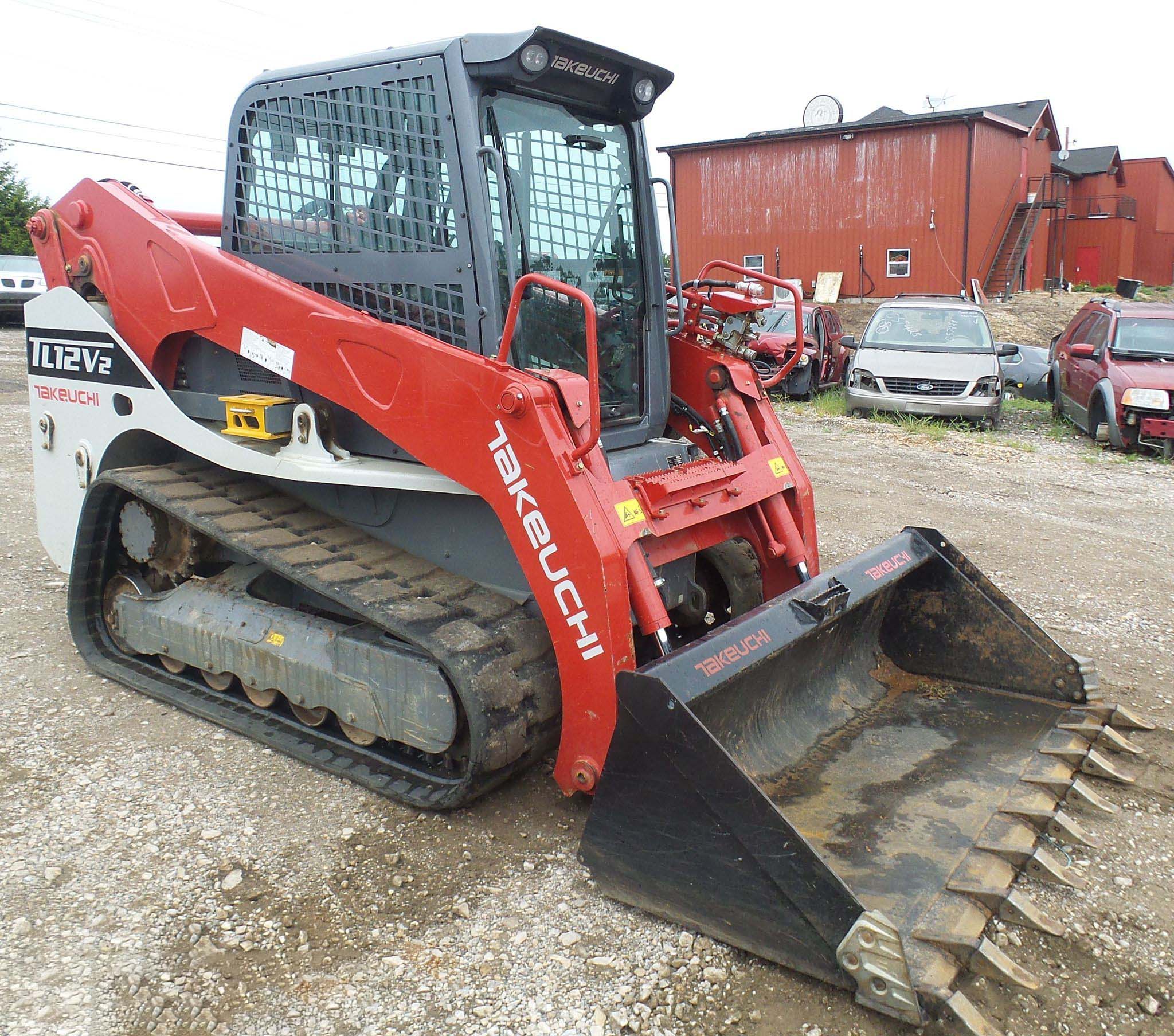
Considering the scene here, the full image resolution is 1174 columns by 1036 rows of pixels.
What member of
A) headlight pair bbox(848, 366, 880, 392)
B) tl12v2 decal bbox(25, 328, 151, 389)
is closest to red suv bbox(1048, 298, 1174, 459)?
headlight pair bbox(848, 366, 880, 392)

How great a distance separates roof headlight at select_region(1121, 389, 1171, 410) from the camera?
35.7 feet

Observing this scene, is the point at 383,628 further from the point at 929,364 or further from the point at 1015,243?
the point at 1015,243

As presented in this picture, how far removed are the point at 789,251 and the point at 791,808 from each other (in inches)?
1062

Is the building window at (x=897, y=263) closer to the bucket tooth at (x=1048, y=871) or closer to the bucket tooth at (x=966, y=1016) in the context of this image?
the bucket tooth at (x=1048, y=871)

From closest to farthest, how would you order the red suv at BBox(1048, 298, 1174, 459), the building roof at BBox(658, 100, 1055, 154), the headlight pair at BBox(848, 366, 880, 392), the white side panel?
the white side panel
the red suv at BBox(1048, 298, 1174, 459)
the headlight pair at BBox(848, 366, 880, 392)
the building roof at BBox(658, 100, 1055, 154)

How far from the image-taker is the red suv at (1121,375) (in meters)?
11.0

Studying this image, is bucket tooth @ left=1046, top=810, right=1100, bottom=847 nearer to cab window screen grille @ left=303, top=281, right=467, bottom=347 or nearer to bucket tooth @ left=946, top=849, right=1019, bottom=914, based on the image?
bucket tooth @ left=946, top=849, right=1019, bottom=914

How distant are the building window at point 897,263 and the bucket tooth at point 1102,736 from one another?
995 inches

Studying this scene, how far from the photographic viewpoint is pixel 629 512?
3.46 metres

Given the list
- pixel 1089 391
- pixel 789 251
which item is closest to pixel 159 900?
pixel 1089 391

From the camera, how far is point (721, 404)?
4535mm

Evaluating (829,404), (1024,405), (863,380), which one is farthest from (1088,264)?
(863,380)

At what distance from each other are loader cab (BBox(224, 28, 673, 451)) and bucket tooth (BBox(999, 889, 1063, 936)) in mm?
2137

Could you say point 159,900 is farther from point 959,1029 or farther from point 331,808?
point 959,1029
